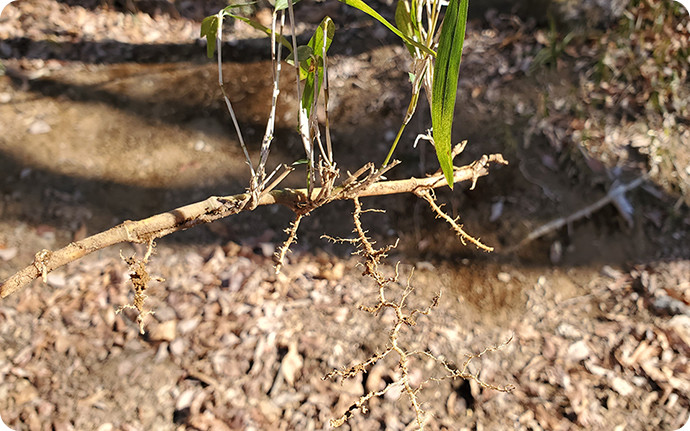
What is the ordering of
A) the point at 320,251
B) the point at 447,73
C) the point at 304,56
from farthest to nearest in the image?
the point at 320,251 → the point at 304,56 → the point at 447,73

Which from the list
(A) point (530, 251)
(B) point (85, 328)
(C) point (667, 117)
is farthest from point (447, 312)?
(C) point (667, 117)

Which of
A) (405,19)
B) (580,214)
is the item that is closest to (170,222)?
(405,19)

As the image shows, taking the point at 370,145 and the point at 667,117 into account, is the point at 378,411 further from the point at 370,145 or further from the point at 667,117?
the point at 667,117

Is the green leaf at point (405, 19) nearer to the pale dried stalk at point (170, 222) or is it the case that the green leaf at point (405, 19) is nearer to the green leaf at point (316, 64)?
the green leaf at point (316, 64)

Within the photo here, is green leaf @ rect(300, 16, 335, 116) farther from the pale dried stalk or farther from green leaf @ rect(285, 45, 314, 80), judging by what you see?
the pale dried stalk

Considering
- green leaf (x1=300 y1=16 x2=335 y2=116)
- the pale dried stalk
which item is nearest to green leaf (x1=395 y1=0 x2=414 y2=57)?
green leaf (x1=300 y1=16 x2=335 y2=116)

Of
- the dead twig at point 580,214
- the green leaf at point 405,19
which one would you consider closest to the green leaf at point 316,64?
the green leaf at point 405,19

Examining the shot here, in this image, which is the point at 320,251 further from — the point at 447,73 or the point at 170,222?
the point at 447,73
